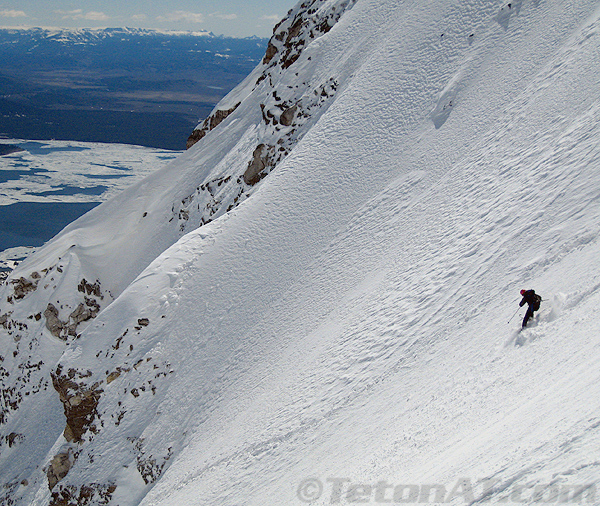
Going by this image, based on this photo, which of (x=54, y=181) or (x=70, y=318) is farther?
(x=54, y=181)

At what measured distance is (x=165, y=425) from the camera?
2038 centimetres

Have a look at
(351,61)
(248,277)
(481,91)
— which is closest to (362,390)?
(248,277)

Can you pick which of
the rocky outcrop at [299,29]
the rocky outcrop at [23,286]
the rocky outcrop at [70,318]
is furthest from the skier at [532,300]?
the rocky outcrop at [23,286]

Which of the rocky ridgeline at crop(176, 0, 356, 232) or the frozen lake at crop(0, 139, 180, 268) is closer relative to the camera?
the rocky ridgeline at crop(176, 0, 356, 232)

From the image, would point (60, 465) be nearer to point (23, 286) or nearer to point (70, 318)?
point (70, 318)

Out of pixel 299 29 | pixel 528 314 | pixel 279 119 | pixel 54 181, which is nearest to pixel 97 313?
pixel 279 119

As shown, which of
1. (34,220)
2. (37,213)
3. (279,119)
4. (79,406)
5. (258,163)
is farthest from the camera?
(37,213)

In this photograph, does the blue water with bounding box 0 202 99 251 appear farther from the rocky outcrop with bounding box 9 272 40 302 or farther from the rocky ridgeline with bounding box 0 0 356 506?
the rocky ridgeline with bounding box 0 0 356 506

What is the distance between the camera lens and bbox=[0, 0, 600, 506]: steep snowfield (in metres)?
8.55

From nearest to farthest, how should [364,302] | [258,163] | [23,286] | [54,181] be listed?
[364,302] → [258,163] → [23,286] → [54,181]

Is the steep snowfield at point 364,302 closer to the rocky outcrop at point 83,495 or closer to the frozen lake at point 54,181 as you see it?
the rocky outcrop at point 83,495

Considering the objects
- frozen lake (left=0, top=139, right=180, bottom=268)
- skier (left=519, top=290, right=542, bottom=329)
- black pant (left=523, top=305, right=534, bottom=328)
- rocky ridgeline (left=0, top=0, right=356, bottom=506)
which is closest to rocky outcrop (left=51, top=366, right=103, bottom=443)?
rocky ridgeline (left=0, top=0, right=356, bottom=506)

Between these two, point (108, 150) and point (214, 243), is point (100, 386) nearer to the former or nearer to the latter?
point (214, 243)

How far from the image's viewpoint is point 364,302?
54.6 feet
